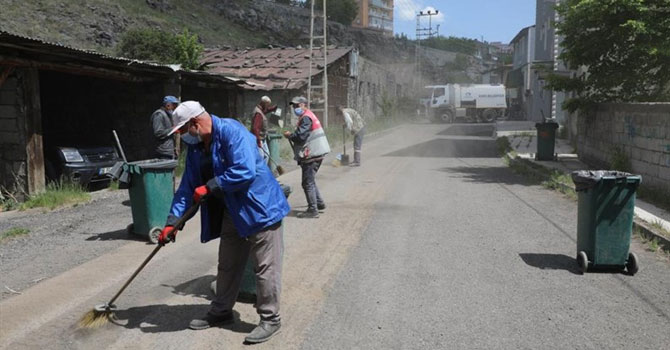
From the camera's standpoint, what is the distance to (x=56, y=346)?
414 cm

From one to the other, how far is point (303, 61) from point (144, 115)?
544 inches

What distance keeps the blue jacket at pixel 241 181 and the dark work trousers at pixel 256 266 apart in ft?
0.41

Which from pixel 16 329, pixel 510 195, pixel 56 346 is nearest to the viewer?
pixel 56 346

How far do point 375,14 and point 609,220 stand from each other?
342ft

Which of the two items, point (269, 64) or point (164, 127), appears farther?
point (269, 64)

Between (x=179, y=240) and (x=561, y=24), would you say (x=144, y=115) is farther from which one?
(x=561, y=24)

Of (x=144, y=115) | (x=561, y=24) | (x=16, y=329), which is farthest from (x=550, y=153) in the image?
(x=16, y=329)

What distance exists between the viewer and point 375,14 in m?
106

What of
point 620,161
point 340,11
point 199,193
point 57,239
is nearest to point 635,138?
point 620,161

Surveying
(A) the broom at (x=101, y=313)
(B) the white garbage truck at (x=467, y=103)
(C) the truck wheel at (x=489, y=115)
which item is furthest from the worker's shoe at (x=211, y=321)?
(C) the truck wheel at (x=489, y=115)

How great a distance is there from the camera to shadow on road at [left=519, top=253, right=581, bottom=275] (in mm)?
6116

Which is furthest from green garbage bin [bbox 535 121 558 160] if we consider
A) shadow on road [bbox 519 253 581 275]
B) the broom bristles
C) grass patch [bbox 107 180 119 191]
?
the broom bristles

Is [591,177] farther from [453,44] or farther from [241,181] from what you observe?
[453,44]

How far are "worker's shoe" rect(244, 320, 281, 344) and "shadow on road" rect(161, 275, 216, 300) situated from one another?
3.64 feet
